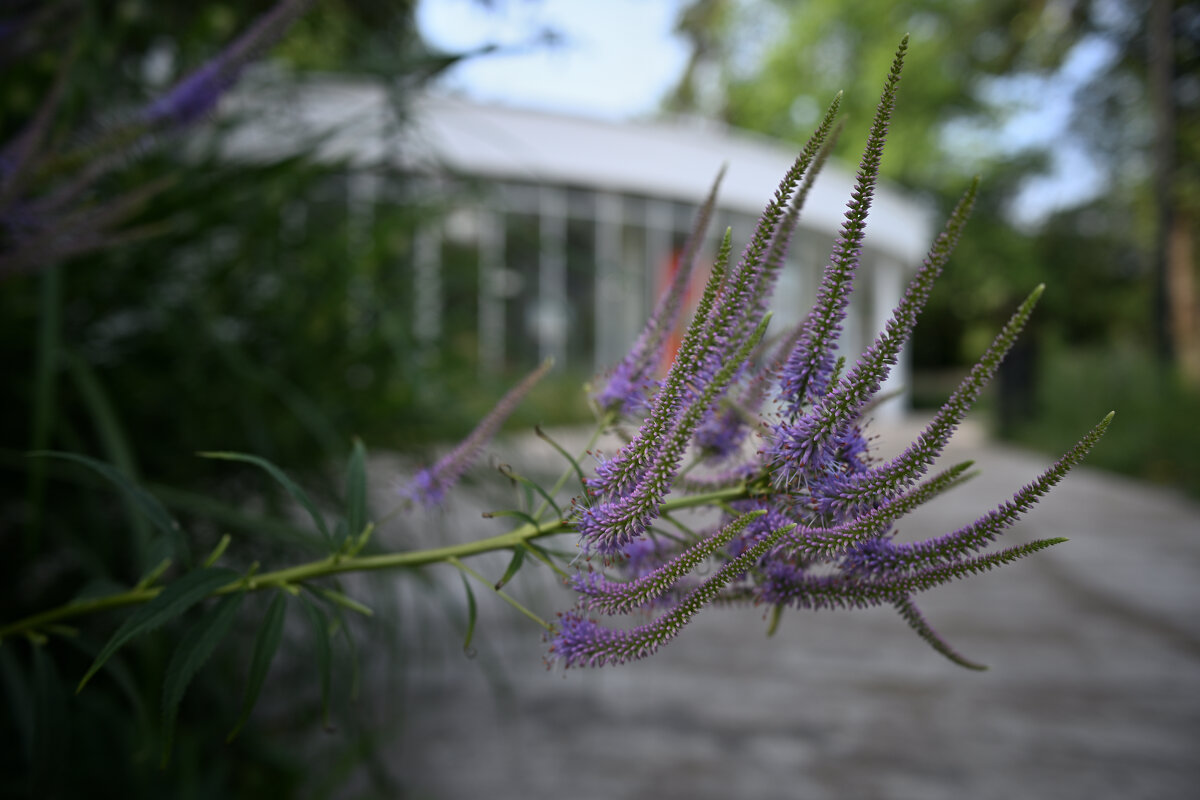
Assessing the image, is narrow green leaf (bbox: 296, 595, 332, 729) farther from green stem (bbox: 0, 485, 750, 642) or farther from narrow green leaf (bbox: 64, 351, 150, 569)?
narrow green leaf (bbox: 64, 351, 150, 569)

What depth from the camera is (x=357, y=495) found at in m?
0.69

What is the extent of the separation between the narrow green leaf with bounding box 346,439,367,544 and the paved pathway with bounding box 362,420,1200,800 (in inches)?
41.2

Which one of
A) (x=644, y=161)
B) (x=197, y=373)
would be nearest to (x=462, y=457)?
(x=197, y=373)

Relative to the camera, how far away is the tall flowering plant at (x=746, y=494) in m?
0.47

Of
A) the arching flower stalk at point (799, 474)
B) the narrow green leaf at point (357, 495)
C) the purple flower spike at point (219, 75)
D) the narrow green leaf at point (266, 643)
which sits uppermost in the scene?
the purple flower spike at point (219, 75)

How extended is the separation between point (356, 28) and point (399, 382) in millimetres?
892

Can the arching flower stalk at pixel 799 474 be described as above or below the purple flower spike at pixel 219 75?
below

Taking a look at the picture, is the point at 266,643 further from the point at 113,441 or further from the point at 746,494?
the point at 113,441

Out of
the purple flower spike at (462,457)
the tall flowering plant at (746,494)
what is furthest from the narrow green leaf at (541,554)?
the purple flower spike at (462,457)

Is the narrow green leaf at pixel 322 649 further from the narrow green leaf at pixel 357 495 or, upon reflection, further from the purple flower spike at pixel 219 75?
the purple flower spike at pixel 219 75

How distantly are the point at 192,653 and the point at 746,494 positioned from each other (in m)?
0.40

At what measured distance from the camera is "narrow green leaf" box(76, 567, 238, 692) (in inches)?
20.5

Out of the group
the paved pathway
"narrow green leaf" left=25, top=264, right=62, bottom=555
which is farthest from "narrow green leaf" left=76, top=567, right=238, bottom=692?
the paved pathway

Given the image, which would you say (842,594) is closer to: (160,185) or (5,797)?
(160,185)
